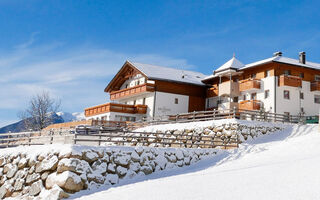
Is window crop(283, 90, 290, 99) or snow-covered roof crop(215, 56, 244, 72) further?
snow-covered roof crop(215, 56, 244, 72)

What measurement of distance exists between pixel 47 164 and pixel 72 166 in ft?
4.10

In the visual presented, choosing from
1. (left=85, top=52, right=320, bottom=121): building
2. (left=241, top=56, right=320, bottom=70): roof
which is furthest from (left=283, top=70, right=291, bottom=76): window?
(left=241, top=56, right=320, bottom=70): roof

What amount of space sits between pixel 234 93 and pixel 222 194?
27902 mm

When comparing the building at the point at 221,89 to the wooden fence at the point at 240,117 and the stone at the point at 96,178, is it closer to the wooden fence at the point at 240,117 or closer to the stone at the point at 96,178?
the wooden fence at the point at 240,117

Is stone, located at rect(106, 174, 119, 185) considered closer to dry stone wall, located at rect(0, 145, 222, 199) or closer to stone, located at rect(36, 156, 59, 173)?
dry stone wall, located at rect(0, 145, 222, 199)

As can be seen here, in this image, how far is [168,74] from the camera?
138 ft

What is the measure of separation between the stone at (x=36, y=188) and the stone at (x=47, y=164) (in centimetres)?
48

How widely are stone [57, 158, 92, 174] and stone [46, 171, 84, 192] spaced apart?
0.16 m

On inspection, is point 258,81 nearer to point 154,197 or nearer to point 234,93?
point 234,93

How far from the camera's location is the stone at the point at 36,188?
40.9ft

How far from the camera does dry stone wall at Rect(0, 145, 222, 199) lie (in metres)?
12.1

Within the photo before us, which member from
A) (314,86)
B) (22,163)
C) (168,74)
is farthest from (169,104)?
(22,163)

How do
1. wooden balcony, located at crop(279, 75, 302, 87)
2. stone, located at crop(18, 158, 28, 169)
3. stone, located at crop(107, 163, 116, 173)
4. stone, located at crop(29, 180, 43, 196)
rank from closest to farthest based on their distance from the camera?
stone, located at crop(29, 180, 43, 196)
stone, located at crop(107, 163, 116, 173)
stone, located at crop(18, 158, 28, 169)
wooden balcony, located at crop(279, 75, 302, 87)

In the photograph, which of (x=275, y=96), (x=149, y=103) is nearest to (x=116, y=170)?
(x=275, y=96)
